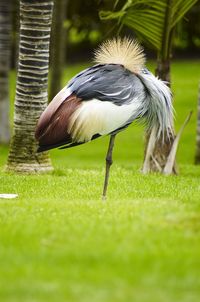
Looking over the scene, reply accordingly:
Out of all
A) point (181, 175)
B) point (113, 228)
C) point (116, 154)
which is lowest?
point (116, 154)

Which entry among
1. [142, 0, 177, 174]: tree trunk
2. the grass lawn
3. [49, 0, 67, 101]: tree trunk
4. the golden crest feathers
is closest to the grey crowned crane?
the golden crest feathers

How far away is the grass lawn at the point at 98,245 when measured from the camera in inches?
241

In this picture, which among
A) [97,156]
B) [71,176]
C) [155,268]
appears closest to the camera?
[155,268]

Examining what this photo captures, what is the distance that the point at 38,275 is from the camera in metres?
6.45

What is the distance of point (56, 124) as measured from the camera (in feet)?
31.8

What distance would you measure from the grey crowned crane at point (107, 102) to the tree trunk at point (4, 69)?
8315mm

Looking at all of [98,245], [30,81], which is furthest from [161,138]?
[98,245]

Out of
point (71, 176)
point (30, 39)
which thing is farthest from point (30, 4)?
point (71, 176)

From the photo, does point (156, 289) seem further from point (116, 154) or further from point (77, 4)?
point (77, 4)

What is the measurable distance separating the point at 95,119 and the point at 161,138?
3.82 m

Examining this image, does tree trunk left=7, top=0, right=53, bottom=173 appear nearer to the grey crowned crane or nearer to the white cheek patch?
the grey crowned crane

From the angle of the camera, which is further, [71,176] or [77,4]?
[77,4]

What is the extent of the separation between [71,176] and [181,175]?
64.1 inches

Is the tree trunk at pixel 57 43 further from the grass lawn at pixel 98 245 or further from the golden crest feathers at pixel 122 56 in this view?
the golden crest feathers at pixel 122 56
